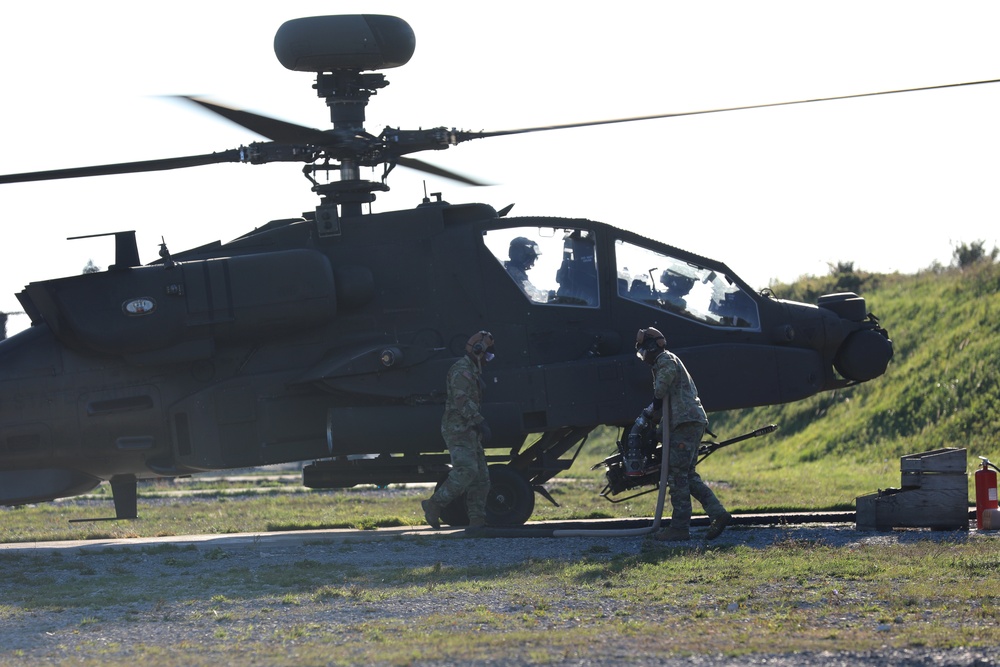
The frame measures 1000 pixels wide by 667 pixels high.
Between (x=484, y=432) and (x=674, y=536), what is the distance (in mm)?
2279

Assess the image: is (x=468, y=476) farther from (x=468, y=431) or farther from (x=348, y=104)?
(x=348, y=104)

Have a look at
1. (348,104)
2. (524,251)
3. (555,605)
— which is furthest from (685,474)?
(348,104)

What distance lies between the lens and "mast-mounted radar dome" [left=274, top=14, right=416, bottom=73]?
13.4 m

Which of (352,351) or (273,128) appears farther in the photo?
(352,351)

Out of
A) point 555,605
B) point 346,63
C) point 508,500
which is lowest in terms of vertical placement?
point 555,605

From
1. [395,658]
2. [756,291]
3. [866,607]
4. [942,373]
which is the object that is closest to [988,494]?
[756,291]

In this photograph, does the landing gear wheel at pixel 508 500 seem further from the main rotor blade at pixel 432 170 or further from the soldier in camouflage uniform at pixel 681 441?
the main rotor blade at pixel 432 170

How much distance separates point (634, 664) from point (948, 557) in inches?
174

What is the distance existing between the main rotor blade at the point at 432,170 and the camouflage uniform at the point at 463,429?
280cm

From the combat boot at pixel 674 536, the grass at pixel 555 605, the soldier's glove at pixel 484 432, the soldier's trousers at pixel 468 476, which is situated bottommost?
the grass at pixel 555 605

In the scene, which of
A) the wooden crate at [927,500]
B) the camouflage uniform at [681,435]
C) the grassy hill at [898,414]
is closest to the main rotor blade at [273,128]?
the camouflage uniform at [681,435]

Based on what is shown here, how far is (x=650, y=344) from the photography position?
1284 centimetres

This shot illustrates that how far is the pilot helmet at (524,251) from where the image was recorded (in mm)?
14430

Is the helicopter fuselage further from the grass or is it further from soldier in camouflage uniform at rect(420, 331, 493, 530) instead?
the grass
